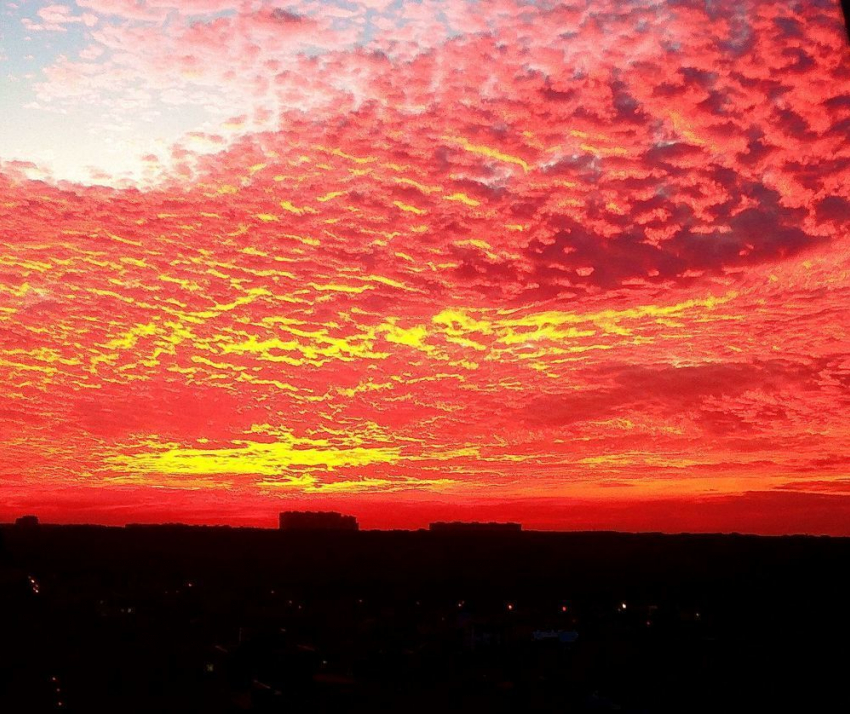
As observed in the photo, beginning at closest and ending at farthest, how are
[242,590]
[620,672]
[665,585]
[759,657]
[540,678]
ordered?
[540,678], [620,672], [759,657], [242,590], [665,585]

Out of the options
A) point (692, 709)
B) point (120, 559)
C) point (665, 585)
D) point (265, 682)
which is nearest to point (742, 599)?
point (665, 585)

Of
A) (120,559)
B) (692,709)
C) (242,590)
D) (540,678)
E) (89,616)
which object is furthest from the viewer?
(120,559)

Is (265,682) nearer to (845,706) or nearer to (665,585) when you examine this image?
(845,706)

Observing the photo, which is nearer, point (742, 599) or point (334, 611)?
point (334, 611)

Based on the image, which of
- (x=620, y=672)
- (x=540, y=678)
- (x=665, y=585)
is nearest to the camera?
(x=540, y=678)

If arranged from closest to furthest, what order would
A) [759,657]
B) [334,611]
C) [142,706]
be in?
[142,706] → [759,657] → [334,611]

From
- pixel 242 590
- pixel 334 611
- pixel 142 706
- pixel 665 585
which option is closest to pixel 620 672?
pixel 142 706

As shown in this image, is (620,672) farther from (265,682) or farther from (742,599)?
(742,599)
